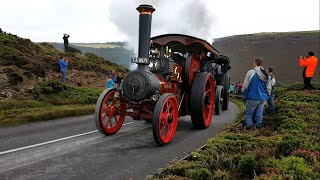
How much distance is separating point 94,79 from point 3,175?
17.0 meters

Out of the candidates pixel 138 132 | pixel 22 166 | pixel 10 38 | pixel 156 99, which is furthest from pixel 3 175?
pixel 10 38

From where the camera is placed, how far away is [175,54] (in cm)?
1088

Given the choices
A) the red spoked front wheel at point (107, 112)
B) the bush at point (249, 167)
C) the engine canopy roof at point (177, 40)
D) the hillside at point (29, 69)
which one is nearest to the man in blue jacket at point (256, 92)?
the engine canopy roof at point (177, 40)

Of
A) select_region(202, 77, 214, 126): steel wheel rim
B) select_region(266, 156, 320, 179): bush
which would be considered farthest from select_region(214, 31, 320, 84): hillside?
select_region(266, 156, 320, 179): bush

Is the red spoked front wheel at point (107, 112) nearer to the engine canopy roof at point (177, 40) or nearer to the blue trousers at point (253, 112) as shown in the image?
the engine canopy roof at point (177, 40)

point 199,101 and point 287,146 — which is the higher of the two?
point 199,101

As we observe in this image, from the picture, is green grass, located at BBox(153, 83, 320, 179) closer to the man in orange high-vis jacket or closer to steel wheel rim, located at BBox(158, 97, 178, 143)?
steel wheel rim, located at BBox(158, 97, 178, 143)

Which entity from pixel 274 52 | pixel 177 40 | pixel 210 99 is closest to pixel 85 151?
pixel 177 40

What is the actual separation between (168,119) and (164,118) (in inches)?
15.1

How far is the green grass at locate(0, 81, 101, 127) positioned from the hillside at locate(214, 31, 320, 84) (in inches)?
1193

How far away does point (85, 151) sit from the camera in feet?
24.0

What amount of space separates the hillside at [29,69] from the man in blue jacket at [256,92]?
31.7ft

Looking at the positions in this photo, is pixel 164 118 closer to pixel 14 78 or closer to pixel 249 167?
pixel 249 167

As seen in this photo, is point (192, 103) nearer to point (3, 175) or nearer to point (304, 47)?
point (3, 175)
